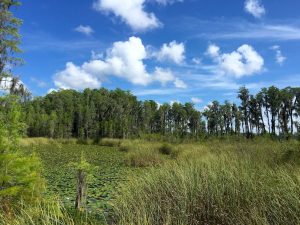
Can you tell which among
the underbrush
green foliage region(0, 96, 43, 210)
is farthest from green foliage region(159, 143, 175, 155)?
the underbrush

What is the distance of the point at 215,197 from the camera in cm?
685

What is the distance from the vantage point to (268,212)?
18.6ft

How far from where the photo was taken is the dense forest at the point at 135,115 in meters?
76.9

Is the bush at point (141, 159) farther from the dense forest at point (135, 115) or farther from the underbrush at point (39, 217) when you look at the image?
the dense forest at point (135, 115)

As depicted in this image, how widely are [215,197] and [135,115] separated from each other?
100 metres

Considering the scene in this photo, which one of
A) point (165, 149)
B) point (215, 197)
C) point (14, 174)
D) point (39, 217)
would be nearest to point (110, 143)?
point (165, 149)

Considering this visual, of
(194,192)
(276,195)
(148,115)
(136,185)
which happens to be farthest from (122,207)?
(148,115)

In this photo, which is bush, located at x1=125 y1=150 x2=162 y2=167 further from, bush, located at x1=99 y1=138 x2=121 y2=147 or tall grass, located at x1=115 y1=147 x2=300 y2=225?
bush, located at x1=99 y1=138 x2=121 y2=147

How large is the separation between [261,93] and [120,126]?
33672 mm

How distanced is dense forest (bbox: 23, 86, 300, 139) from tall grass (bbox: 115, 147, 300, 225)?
195 feet

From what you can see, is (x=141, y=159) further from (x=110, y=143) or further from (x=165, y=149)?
(x=110, y=143)

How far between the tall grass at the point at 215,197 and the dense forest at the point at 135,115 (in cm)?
5957

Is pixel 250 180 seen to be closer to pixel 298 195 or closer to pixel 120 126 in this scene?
pixel 298 195

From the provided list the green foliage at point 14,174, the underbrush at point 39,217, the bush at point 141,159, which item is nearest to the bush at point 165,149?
the bush at point 141,159
